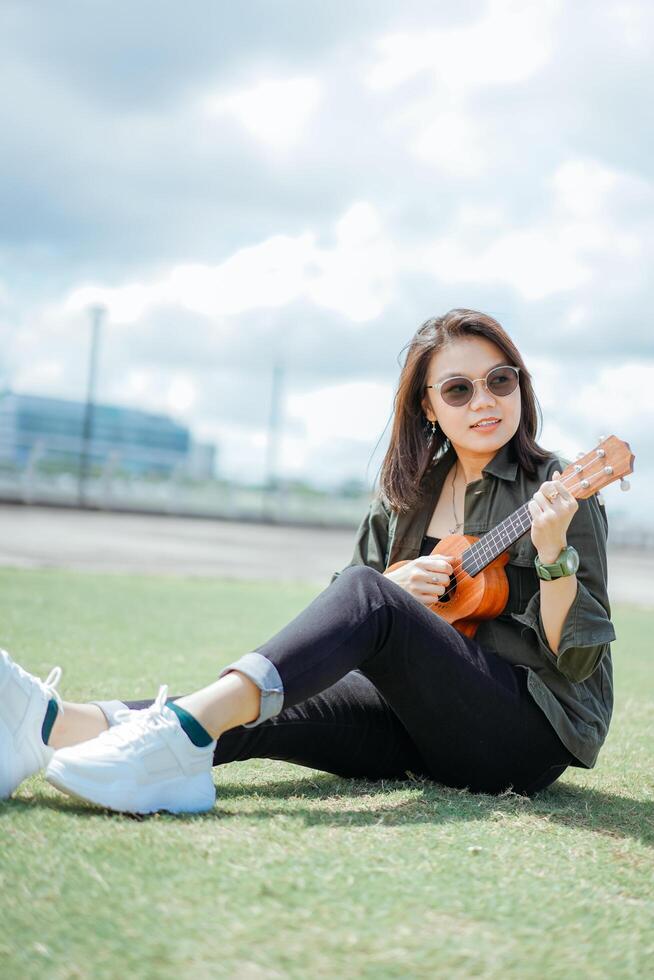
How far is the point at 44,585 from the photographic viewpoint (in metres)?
10.6

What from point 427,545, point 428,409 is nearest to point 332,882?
point 427,545

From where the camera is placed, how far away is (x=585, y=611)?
2924 millimetres

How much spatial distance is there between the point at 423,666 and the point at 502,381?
1080 millimetres

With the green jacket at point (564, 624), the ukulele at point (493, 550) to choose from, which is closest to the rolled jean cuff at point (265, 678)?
the green jacket at point (564, 624)

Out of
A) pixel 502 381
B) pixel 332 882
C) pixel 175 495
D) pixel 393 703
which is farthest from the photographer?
pixel 175 495

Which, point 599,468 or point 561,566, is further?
point 599,468

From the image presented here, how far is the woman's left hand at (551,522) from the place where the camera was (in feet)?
9.42

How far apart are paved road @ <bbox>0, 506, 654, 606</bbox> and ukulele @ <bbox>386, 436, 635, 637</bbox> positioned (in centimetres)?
1073

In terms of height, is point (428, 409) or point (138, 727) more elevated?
point (428, 409)

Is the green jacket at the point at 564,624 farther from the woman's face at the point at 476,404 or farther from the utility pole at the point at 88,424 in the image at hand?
the utility pole at the point at 88,424

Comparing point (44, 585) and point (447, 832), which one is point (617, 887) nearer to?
point (447, 832)

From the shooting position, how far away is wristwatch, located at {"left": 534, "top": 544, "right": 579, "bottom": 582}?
9.41 feet

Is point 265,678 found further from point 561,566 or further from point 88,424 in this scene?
point 88,424

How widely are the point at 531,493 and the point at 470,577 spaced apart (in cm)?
36
